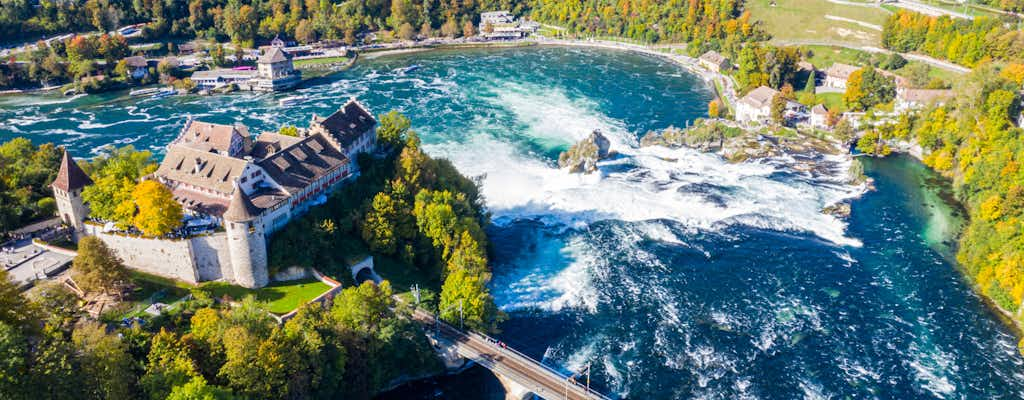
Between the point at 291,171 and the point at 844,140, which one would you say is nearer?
the point at 291,171

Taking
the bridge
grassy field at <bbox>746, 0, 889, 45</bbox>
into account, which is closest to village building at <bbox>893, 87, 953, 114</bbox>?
grassy field at <bbox>746, 0, 889, 45</bbox>

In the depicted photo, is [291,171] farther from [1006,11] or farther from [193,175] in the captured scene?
[1006,11]

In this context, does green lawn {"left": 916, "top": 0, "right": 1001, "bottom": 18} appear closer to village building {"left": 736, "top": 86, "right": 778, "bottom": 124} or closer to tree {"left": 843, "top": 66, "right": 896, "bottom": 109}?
tree {"left": 843, "top": 66, "right": 896, "bottom": 109}

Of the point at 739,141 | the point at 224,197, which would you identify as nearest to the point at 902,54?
the point at 739,141

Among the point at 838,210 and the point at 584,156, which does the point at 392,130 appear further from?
the point at 838,210

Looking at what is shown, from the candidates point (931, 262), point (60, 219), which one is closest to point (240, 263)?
point (60, 219)

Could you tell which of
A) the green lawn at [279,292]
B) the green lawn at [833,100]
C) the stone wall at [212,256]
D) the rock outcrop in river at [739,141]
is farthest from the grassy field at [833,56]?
the stone wall at [212,256]
